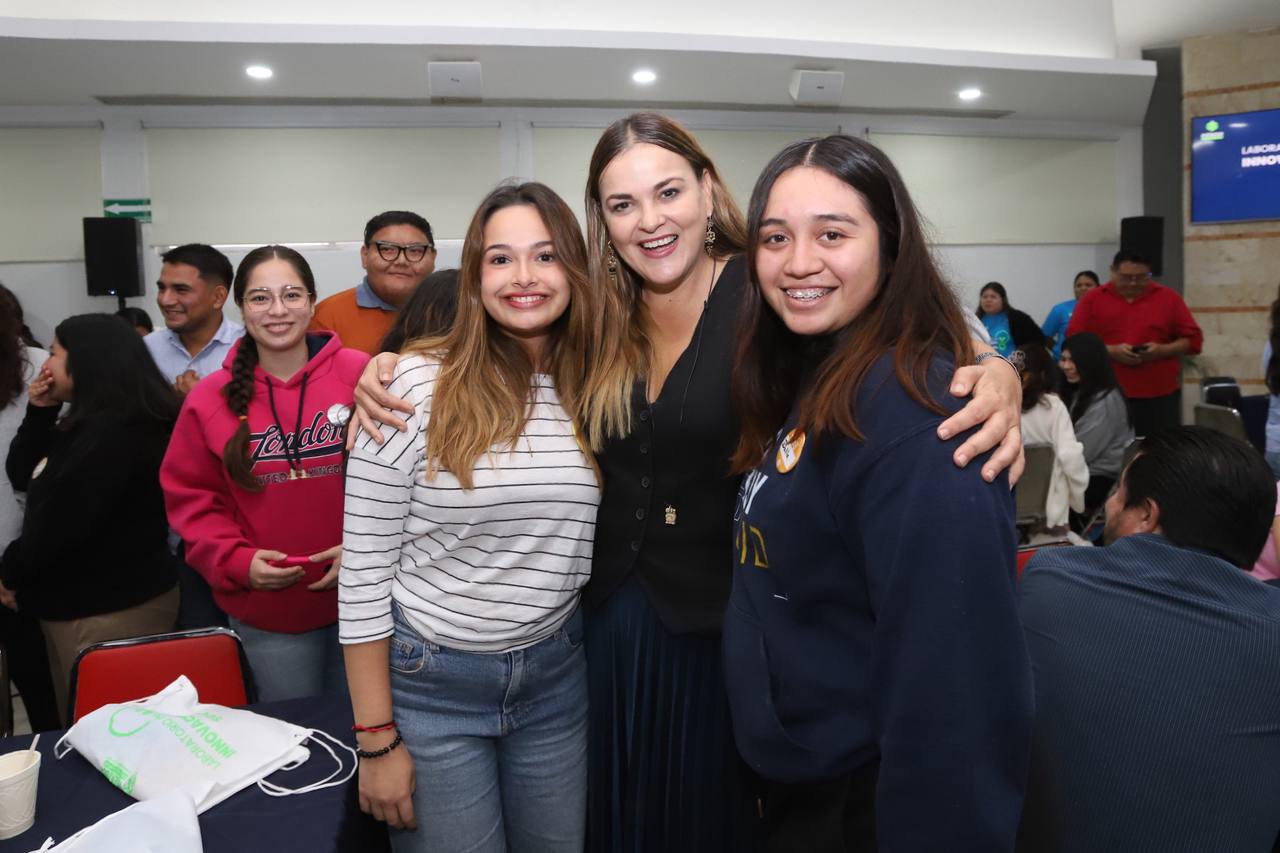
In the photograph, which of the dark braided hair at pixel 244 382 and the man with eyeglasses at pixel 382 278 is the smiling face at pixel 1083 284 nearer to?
the man with eyeglasses at pixel 382 278

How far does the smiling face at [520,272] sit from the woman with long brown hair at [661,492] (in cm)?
12

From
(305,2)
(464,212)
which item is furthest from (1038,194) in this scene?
(305,2)

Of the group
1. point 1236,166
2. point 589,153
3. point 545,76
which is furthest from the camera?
point 589,153

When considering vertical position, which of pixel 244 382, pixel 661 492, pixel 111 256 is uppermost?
pixel 111 256

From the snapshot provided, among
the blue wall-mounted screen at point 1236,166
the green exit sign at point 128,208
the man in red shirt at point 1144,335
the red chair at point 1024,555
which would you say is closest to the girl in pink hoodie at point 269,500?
the red chair at point 1024,555

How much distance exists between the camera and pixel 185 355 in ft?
10.9

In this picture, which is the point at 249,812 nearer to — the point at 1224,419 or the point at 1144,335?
the point at 1224,419

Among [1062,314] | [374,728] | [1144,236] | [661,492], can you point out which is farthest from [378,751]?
[1144,236]

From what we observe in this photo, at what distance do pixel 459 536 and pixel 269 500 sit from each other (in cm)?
93

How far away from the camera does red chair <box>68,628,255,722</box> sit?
6.50 feet

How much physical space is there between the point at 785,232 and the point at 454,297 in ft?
3.52

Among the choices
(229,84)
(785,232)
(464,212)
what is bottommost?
(785,232)

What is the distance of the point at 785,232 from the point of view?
1161mm

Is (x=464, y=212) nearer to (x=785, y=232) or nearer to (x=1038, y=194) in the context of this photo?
(x=1038, y=194)
